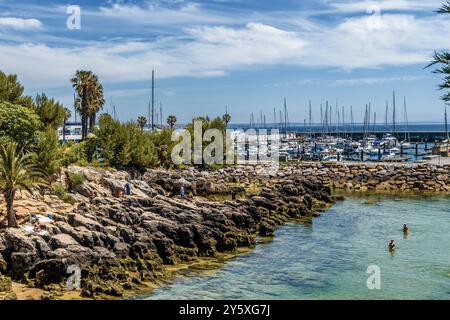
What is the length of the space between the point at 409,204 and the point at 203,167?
31.0 meters

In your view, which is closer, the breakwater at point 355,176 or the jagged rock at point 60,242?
the jagged rock at point 60,242

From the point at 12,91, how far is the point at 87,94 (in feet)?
82.4

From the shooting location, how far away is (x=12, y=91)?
53.2 metres

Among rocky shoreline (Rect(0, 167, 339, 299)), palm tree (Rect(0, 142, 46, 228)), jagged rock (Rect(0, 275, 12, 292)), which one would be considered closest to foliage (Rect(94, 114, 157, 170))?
rocky shoreline (Rect(0, 167, 339, 299))

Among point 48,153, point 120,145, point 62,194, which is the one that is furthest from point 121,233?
point 120,145

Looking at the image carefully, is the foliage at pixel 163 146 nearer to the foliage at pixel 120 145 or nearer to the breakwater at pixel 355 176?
the breakwater at pixel 355 176

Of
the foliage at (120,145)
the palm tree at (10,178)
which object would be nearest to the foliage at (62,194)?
the palm tree at (10,178)

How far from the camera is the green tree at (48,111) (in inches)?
2151

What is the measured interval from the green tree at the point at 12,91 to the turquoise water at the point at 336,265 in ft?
100

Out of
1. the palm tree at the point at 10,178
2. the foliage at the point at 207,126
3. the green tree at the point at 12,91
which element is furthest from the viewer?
the foliage at the point at 207,126

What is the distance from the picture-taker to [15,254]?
27250mm

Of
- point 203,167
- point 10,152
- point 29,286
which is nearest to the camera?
point 29,286
